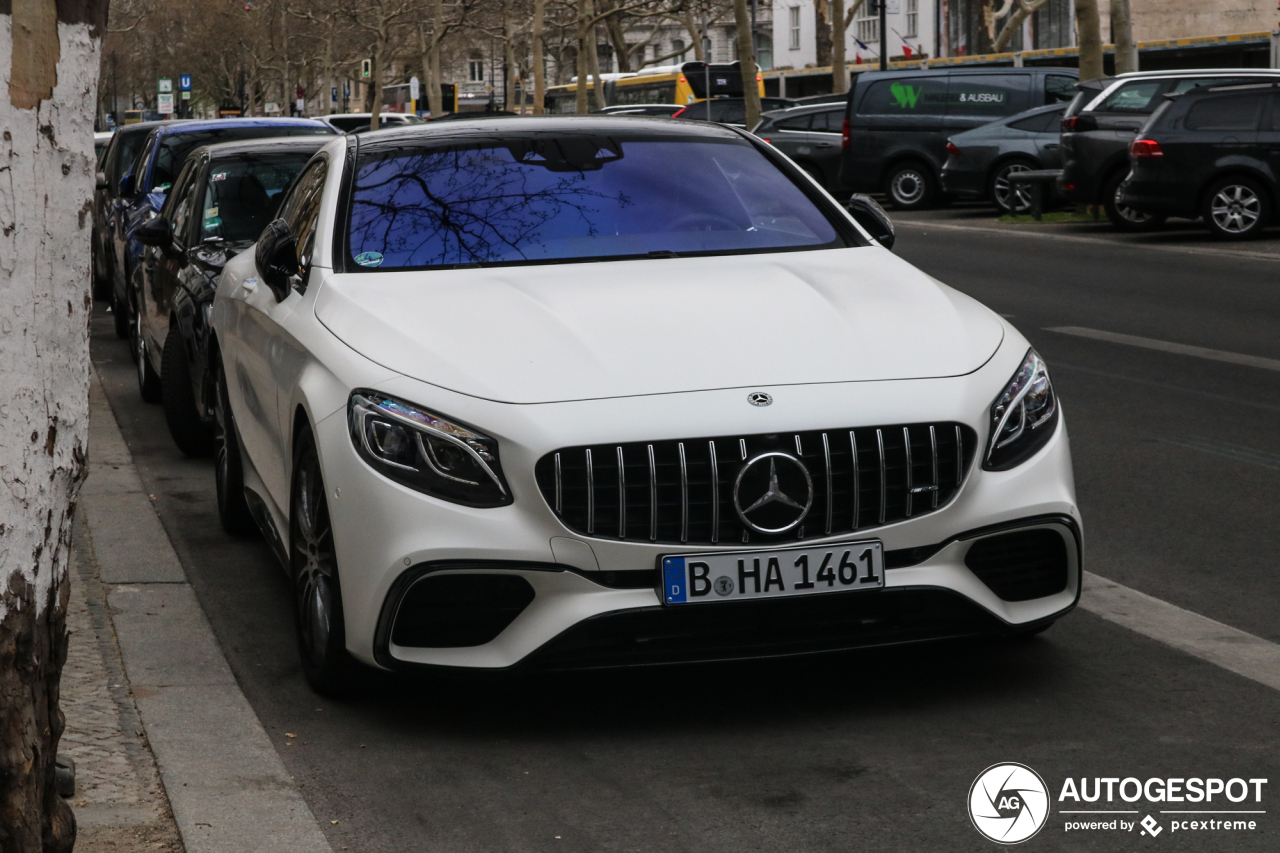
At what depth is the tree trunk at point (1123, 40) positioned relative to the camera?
28.2 meters

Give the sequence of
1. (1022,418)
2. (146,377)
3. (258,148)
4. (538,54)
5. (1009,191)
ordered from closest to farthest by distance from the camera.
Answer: (1022,418) → (258,148) → (146,377) → (1009,191) → (538,54)

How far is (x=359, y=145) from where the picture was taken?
19.6ft

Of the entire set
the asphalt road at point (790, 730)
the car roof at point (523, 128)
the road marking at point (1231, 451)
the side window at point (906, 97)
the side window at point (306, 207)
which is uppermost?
the side window at point (906, 97)

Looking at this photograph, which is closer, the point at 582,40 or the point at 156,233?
the point at 156,233

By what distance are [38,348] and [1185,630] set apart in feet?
10.9

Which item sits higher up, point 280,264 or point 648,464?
point 280,264

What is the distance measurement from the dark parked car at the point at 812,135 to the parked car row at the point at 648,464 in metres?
24.5

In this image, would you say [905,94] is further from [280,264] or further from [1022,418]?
[1022,418]

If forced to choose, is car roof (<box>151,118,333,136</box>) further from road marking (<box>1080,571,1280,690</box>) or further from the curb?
road marking (<box>1080,571,1280,690</box>)

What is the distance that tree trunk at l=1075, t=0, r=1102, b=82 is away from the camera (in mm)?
26562

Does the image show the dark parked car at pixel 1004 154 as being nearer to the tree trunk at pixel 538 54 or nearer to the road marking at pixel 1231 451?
the road marking at pixel 1231 451

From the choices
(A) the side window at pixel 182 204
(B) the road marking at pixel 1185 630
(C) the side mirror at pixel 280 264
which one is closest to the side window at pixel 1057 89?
(A) the side window at pixel 182 204

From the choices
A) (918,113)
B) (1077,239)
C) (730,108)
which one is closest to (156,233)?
(1077,239)

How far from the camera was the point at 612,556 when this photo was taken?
13.4 ft
